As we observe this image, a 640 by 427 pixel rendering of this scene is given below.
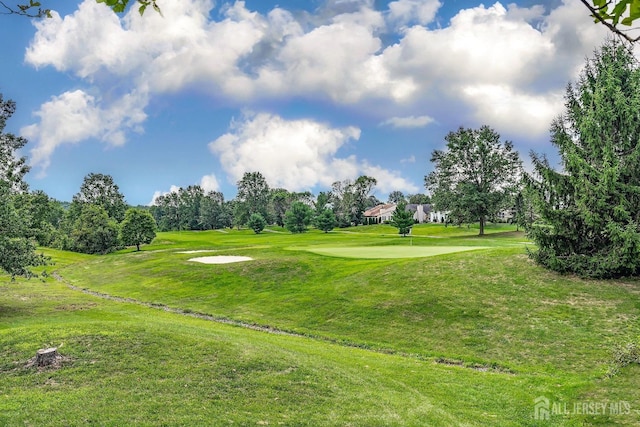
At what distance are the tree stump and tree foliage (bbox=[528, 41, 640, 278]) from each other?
21.1 metres

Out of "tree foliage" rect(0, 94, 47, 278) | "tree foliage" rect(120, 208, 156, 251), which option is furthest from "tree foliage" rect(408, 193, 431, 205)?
"tree foliage" rect(0, 94, 47, 278)

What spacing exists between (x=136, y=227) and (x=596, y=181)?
6106 centimetres

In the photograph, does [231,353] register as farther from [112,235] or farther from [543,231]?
[112,235]

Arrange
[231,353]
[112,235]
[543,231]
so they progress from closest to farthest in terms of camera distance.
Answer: [231,353]
[543,231]
[112,235]

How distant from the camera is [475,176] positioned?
2263 inches

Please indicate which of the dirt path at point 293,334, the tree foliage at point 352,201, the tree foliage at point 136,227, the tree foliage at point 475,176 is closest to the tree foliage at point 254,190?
the tree foliage at point 352,201

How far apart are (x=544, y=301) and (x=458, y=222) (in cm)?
3968

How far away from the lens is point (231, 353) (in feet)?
39.3

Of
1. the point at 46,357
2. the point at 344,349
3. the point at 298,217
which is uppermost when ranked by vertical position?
the point at 298,217

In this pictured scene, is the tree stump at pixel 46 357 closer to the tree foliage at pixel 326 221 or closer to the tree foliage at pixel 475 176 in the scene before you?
the tree foliage at pixel 475 176

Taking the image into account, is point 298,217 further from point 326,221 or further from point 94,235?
point 94,235

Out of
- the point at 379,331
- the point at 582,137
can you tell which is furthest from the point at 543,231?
the point at 379,331

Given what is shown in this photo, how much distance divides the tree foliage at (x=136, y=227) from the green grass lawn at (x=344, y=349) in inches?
1455

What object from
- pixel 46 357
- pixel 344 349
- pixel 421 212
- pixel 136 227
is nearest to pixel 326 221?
pixel 136 227
